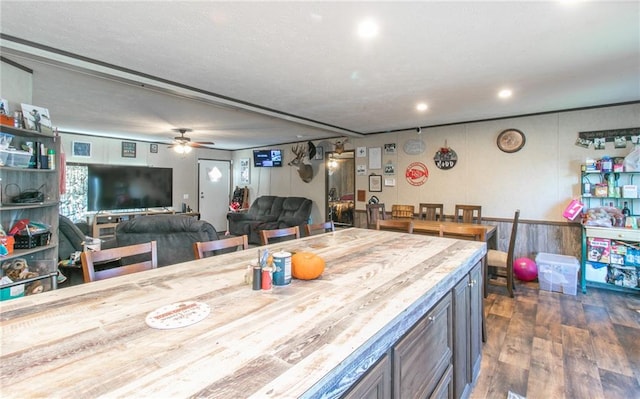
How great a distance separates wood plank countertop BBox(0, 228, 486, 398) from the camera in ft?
2.19

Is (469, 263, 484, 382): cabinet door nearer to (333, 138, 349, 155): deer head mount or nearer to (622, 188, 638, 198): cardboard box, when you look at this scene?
(622, 188, 638, 198): cardboard box

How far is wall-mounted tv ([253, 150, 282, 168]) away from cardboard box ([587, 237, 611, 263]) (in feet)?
20.0

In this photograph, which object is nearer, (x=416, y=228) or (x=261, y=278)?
(x=261, y=278)

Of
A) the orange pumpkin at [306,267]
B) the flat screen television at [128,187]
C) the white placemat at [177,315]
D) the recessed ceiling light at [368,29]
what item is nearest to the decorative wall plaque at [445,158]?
the recessed ceiling light at [368,29]

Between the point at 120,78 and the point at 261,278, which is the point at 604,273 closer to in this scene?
the point at 261,278

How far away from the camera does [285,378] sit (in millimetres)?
686

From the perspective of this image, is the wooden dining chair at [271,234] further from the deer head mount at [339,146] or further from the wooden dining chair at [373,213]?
the deer head mount at [339,146]

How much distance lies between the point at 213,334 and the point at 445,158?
505 centimetres

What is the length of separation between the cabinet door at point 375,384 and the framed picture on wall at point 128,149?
7.69 meters

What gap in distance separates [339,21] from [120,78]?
7.25ft

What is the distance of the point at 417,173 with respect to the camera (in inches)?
216

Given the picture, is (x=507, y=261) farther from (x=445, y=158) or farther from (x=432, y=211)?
(x=445, y=158)

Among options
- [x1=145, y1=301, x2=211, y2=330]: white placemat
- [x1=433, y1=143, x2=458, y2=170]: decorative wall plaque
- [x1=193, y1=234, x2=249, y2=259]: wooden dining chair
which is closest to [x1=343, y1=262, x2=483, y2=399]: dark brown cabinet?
[x1=145, y1=301, x2=211, y2=330]: white placemat

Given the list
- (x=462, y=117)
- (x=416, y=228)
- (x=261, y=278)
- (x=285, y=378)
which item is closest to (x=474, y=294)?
(x=261, y=278)
